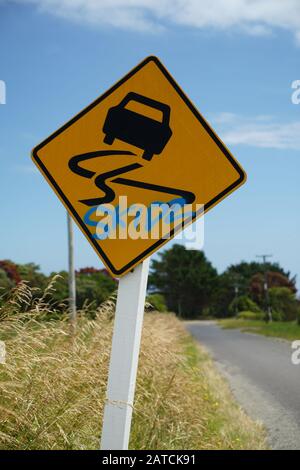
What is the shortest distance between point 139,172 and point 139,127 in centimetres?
23

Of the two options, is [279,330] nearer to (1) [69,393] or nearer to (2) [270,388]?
(2) [270,388]

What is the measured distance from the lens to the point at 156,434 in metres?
4.73

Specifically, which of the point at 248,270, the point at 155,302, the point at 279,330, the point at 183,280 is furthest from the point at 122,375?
the point at 248,270

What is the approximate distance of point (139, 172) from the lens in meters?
2.85

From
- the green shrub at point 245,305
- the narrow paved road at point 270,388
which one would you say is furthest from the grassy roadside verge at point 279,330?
the green shrub at point 245,305

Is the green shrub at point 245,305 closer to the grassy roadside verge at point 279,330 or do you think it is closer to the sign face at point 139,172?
the grassy roadside verge at point 279,330

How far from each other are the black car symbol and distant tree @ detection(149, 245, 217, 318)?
277 ft

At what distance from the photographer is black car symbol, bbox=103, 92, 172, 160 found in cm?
286

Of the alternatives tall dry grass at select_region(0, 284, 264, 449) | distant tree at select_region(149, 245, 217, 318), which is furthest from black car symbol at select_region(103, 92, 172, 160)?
distant tree at select_region(149, 245, 217, 318)

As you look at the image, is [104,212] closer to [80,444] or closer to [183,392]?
[80,444]

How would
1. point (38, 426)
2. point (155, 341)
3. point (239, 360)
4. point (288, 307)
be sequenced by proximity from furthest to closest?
point (288, 307), point (239, 360), point (155, 341), point (38, 426)

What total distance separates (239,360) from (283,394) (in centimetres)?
657

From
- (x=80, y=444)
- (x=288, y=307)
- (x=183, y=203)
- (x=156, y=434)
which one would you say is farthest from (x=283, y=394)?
(x=288, y=307)

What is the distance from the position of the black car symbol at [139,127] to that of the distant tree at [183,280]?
84.4m
